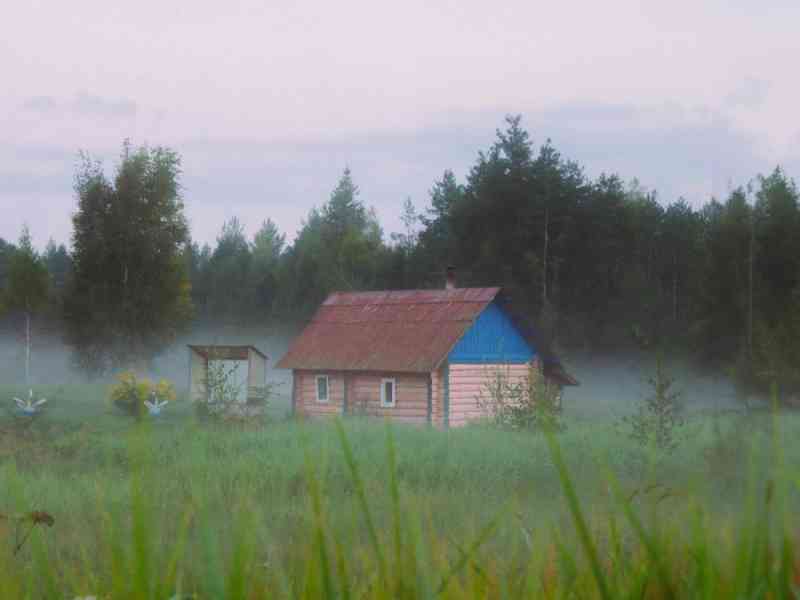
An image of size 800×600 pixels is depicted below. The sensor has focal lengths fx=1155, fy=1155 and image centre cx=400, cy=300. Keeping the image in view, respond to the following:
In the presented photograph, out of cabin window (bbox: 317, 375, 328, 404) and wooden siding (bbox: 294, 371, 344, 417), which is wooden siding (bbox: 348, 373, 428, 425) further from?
cabin window (bbox: 317, 375, 328, 404)

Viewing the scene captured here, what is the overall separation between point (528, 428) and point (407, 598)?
21.3 metres

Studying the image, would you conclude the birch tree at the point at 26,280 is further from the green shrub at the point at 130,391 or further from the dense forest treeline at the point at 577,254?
the green shrub at the point at 130,391

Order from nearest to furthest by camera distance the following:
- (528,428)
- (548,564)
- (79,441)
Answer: (548,564)
(79,441)
(528,428)

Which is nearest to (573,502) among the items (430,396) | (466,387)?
(430,396)

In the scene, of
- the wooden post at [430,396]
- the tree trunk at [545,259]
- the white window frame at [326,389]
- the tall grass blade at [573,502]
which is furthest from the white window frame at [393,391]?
the tall grass blade at [573,502]

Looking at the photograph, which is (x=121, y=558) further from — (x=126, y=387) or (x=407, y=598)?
(x=126, y=387)

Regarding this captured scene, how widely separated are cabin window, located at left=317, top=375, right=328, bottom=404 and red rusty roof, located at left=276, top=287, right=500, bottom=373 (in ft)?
2.00

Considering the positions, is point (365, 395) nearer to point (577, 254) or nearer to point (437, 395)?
point (437, 395)

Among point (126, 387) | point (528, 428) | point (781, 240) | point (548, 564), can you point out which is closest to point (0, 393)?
point (126, 387)

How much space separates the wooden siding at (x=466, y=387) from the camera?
30922 mm

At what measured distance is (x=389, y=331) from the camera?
33.5 m

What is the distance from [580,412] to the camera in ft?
121

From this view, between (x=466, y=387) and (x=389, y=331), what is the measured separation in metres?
3.24

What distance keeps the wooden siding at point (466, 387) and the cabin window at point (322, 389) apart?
14.6 ft
